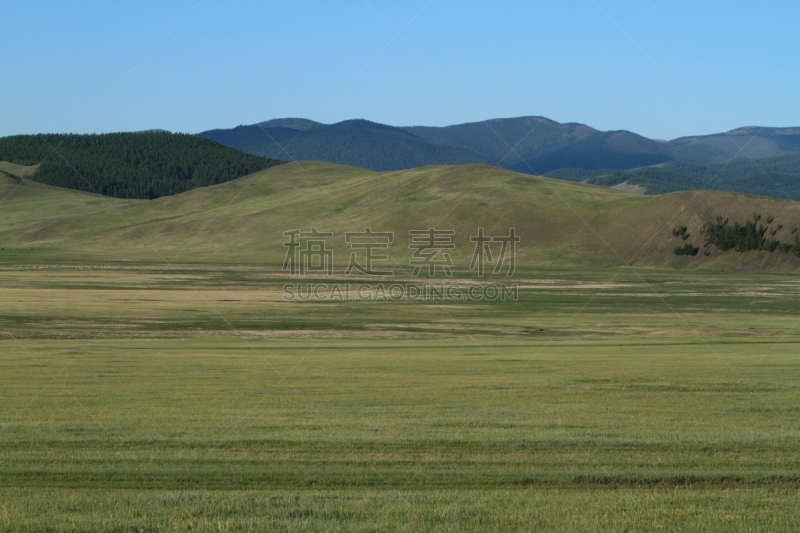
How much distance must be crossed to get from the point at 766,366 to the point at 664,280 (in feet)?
227

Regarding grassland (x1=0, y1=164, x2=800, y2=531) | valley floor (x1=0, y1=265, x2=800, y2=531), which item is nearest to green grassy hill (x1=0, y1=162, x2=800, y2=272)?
grassland (x1=0, y1=164, x2=800, y2=531)

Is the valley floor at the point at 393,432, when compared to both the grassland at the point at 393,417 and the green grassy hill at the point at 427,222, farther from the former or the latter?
the green grassy hill at the point at 427,222

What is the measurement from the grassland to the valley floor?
0.20 ft

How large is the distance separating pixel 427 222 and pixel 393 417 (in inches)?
5169

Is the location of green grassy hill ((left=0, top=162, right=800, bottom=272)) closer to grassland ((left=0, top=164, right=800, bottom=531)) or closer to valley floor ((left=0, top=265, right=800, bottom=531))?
grassland ((left=0, top=164, right=800, bottom=531))

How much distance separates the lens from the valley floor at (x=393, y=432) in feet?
35.6

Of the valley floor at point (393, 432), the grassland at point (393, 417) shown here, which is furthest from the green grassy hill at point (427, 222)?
the valley floor at point (393, 432)

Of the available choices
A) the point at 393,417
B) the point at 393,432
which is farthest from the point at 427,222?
the point at 393,432

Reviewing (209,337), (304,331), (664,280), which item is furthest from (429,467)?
(664,280)

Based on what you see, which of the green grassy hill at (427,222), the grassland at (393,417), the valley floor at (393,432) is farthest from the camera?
the green grassy hill at (427,222)

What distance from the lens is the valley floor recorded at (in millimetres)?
10859

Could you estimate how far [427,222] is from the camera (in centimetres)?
14888

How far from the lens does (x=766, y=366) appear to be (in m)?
27.9

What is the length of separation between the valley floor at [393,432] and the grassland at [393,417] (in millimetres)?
62
